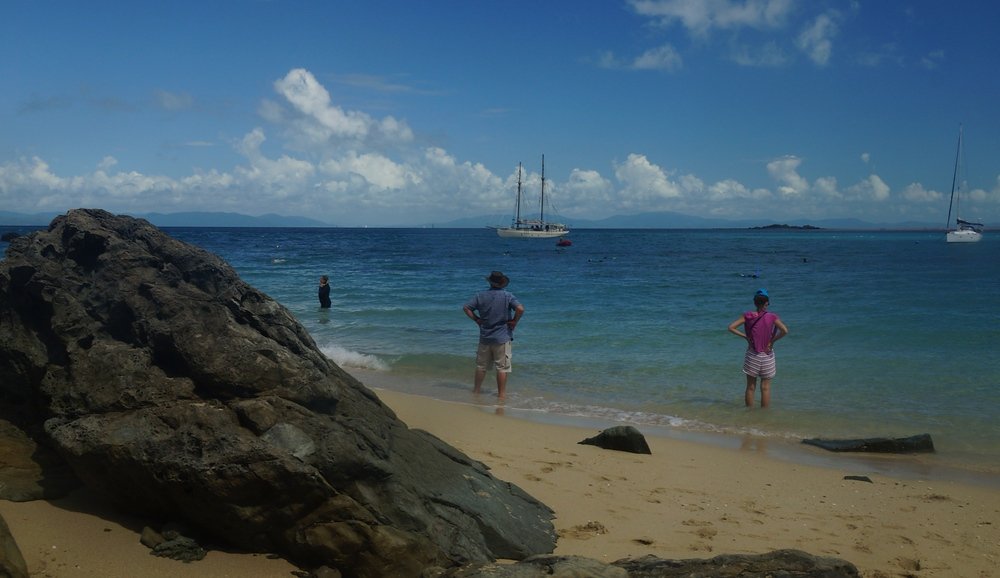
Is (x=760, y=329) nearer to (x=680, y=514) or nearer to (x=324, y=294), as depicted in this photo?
(x=680, y=514)

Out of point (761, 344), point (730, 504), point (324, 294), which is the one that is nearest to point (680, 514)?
point (730, 504)

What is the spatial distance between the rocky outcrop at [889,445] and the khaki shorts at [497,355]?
438 cm

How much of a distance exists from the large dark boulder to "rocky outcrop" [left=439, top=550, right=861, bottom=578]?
2.21 feet

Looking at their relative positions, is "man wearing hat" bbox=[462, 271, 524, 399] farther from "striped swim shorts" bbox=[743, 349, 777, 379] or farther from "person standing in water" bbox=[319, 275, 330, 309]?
"person standing in water" bbox=[319, 275, 330, 309]

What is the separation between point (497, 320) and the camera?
1062cm

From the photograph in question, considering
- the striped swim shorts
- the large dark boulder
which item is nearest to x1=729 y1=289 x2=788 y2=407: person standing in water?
the striped swim shorts

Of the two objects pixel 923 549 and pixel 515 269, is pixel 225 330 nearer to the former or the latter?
pixel 923 549

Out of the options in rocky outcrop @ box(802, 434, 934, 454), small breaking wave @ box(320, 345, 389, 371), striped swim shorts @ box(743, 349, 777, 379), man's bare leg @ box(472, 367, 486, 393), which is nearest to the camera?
rocky outcrop @ box(802, 434, 934, 454)

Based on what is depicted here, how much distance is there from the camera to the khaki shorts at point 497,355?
423 inches

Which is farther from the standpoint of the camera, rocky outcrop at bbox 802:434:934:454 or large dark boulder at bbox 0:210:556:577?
rocky outcrop at bbox 802:434:934:454

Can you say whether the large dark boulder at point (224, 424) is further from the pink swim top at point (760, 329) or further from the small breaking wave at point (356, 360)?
the small breaking wave at point (356, 360)

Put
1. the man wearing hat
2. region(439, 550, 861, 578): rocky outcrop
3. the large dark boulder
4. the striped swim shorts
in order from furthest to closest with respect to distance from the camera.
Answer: the man wearing hat < the striped swim shorts < the large dark boulder < region(439, 550, 861, 578): rocky outcrop

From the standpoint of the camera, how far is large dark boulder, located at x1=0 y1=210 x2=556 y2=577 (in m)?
3.91

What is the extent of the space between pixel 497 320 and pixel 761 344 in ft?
12.4
